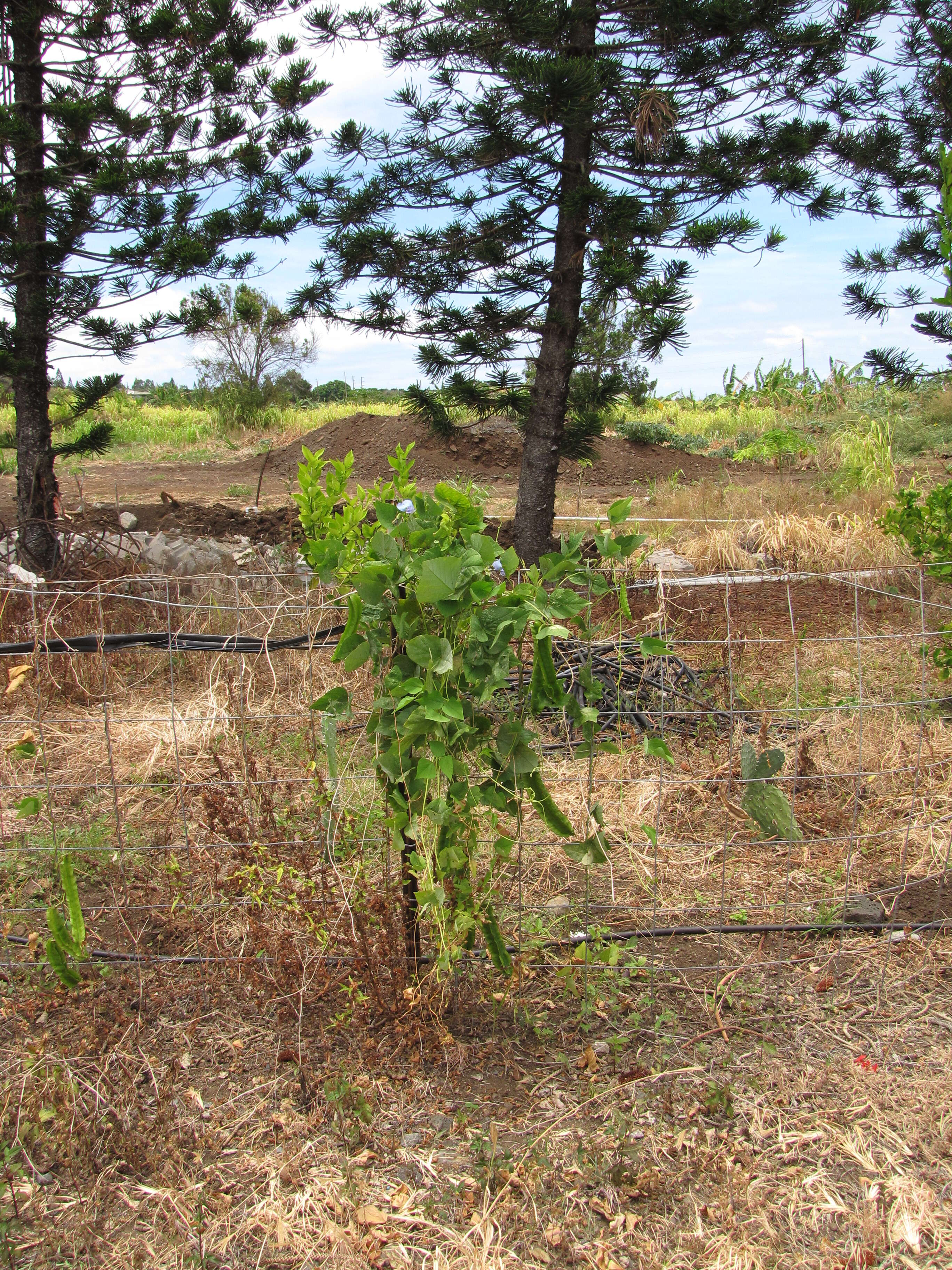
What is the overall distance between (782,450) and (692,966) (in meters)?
10.4

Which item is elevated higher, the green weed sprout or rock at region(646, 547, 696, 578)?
rock at region(646, 547, 696, 578)

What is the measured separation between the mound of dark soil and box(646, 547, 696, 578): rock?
6.84 meters

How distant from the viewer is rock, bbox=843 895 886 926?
8.70ft

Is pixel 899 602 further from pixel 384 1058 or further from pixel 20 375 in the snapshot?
pixel 20 375

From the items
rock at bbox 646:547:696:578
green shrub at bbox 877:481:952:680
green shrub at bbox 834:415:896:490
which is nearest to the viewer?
green shrub at bbox 877:481:952:680

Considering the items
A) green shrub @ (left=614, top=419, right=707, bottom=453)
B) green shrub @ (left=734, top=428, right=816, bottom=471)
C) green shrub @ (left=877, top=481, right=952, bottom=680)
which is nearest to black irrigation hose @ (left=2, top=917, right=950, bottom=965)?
green shrub @ (left=877, top=481, right=952, bottom=680)

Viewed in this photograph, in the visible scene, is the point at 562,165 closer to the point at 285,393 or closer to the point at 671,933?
the point at 671,933

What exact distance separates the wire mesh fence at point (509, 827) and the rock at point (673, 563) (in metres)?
1.29

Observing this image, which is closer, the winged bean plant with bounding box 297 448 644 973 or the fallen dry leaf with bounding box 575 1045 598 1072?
the winged bean plant with bounding box 297 448 644 973

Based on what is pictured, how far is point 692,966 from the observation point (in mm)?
2434

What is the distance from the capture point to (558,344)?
5.51 meters

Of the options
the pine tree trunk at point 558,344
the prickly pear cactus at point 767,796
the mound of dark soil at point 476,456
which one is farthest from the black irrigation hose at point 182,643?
the mound of dark soil at point 476,456

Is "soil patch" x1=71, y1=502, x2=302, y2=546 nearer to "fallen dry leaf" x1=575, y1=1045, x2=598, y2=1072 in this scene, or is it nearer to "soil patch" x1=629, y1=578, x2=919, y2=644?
"soil patch" x1=629, y1=578, x2=919, y2=644

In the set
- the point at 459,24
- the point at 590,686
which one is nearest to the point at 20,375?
the point at 459,24
